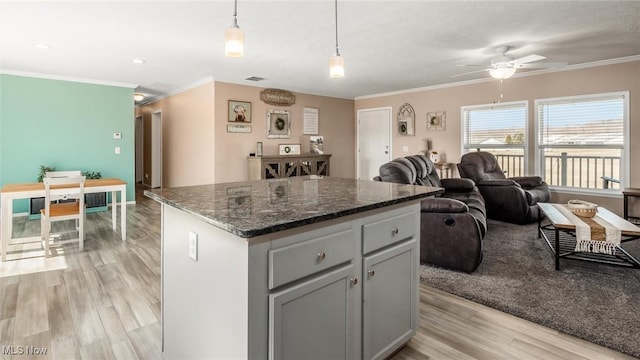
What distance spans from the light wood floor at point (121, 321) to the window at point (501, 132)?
14.0 ft

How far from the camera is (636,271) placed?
2.91m

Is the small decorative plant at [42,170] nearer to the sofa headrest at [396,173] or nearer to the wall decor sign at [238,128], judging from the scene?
the wall decor sign at [238,128]

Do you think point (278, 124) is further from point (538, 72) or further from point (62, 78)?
point (538, 72)

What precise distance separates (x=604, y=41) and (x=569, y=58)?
2.41 feet

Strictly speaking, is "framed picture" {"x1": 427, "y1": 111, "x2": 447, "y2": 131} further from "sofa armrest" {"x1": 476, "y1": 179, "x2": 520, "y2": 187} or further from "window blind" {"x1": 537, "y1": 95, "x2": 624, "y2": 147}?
"sofa armrest" {"x1": 476, "y1": 179, "x2": 520, "y2": 187}

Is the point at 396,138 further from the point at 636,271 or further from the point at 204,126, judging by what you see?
the point at 636,271

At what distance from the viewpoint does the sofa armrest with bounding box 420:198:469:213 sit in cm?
286

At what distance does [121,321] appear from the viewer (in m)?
2.16

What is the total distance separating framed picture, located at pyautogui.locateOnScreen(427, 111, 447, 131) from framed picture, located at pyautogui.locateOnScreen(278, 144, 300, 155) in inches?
106

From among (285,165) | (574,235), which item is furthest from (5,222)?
(574,235)

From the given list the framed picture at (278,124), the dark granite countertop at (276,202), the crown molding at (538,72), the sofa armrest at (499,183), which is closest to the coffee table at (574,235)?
the sofa armrest at (499,183)

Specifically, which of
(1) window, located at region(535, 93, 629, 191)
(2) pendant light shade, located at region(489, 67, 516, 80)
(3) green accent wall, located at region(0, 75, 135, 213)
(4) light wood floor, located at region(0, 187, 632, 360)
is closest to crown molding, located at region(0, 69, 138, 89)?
(3) green accent wall, located at region(0, 75, 135, 213)

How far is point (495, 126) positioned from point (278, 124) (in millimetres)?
3995

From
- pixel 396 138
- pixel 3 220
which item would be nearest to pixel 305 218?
pixel 3 220
